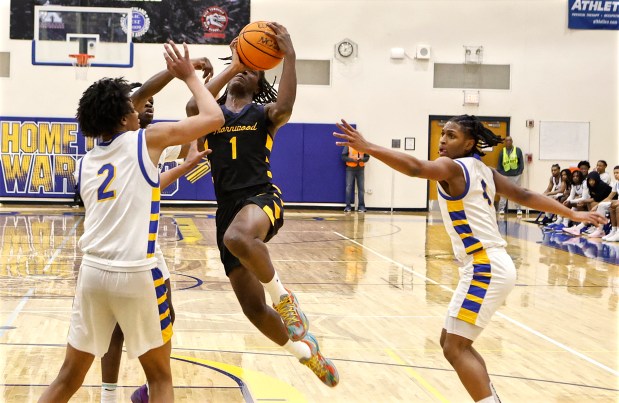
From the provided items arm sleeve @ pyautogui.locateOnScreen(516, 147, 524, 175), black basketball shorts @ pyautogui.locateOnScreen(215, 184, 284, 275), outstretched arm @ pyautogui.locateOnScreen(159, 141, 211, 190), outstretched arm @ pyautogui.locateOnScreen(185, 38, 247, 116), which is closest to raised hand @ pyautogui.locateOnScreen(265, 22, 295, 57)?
outstretched arm @ pyautogui.locateOnScreen(185, 38, 247, 116)

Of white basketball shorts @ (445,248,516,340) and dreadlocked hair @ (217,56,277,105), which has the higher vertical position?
dreadlocked hair @ (217,56,277,105)

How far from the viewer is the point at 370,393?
534 centimetres

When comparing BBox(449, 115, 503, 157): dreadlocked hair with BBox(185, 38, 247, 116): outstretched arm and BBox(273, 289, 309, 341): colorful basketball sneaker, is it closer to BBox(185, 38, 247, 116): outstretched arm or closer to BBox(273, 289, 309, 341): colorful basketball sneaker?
BBox(185, 38, 247, 116): outstretched arm

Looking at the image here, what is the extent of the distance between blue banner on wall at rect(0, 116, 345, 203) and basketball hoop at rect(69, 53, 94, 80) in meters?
1.12

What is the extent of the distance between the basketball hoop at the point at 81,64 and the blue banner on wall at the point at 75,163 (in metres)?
1.12

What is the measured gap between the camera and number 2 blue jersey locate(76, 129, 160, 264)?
3.59m

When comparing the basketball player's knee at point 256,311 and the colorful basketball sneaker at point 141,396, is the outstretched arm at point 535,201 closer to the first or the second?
the basketball player's knee at point 256,311

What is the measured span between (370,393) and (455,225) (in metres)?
1.45

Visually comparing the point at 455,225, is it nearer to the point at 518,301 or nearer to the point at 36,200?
the point at 518,301

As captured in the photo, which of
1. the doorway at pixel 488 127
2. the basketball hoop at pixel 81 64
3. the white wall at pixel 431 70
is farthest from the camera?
the doorway at pixel 488 127

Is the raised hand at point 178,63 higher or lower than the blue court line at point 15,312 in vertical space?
higher

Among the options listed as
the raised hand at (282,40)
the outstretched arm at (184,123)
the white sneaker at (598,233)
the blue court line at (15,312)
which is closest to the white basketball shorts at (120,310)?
the outstretched arm at (184,123)

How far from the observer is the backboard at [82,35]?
19797 millimetres

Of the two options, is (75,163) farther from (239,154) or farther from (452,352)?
(452,352)
